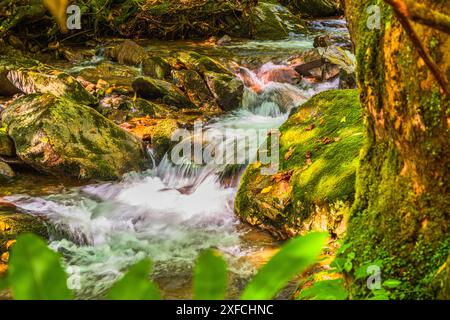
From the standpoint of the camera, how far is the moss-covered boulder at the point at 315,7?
61.6 feet

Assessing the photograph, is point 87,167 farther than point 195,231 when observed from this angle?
Yes

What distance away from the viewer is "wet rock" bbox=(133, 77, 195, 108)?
10.0 metres

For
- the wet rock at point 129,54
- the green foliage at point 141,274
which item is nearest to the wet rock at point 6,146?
the wet rock at point 129,54

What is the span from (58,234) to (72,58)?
8297 mm

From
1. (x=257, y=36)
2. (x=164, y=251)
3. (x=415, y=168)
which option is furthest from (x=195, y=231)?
(x=257, y=36)

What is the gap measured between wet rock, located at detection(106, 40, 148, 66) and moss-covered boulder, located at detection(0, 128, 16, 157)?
4930 mm

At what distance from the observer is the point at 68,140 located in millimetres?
7539

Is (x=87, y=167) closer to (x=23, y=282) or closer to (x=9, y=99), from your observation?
(x=9, y=99)

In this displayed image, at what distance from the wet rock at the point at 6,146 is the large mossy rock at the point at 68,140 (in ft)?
0.30

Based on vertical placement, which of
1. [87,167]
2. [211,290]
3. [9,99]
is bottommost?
[87,167]

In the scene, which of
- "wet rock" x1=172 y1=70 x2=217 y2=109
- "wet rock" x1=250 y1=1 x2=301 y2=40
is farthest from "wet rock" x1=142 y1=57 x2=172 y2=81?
"wet rock" x1=250 y1=1 x2=301 y2=40

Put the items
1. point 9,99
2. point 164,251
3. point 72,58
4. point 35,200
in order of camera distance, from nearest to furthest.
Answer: point 164,251, point 35,200, point 9,99, point 72,58

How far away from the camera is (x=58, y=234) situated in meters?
5.85

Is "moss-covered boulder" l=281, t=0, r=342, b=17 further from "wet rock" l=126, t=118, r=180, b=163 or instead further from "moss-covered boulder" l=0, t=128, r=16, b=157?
"moss-covered boulder" l=0, t=128, r=16, b=157
